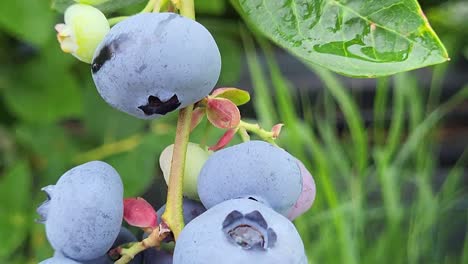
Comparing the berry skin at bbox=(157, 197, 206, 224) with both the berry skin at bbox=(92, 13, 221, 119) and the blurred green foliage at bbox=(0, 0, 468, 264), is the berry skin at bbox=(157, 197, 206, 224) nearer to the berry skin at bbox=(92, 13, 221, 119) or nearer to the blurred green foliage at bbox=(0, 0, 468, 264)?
the berry skin at bbox=(92, 13, 221, 119)

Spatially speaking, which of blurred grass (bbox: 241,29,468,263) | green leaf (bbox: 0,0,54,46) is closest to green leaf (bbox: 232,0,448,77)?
green leaf (bbox: 0,0,54,46)

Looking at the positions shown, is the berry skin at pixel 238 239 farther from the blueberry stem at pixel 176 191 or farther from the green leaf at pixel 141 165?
the green leaf at pixel 141 165

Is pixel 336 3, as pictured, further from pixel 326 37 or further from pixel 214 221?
pixel 214 221

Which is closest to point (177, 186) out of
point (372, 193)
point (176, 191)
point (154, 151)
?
point (176, 191)

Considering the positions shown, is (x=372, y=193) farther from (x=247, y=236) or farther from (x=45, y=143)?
(x=247, y=236)

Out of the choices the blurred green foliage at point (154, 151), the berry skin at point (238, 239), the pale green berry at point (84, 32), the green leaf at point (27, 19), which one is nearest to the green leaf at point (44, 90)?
the blurred green foliage at point (154, 151)

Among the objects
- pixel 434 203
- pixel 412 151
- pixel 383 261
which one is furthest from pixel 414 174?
pixel 383 261
